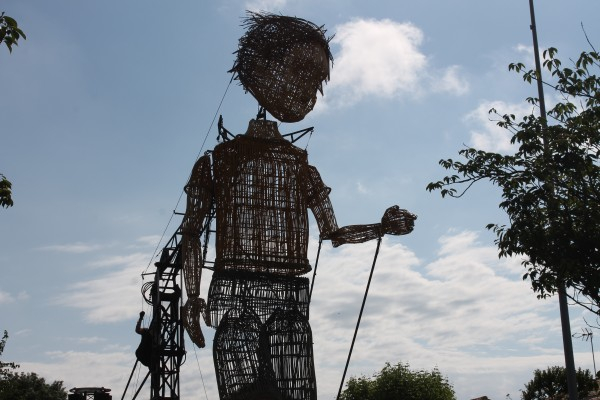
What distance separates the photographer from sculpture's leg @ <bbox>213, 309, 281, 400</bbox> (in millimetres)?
8484

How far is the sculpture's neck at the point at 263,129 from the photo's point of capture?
9.66m

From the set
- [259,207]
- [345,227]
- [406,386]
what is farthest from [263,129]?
[406,386]

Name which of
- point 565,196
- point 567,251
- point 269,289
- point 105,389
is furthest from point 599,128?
point 105,389

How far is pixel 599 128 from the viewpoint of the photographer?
843 centimetres

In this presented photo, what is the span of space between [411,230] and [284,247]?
1.58m

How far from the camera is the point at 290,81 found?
378 inches

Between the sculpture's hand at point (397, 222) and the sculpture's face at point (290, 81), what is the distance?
1.71 m

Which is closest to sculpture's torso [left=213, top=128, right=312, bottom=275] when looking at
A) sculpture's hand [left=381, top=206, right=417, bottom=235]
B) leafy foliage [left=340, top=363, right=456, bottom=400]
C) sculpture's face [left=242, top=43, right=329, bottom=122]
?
sculpture's face [left=242, top=43, right=329, bottom=122]

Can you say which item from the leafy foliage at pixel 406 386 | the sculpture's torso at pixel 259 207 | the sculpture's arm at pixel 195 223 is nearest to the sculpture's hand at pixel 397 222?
the sculpture's torso at pixel 259 207

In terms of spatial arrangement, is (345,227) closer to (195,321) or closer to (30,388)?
(195,321)

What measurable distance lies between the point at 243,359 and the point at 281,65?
3635mm

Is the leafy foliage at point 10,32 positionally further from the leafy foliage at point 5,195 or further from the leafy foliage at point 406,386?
the leafy foliage at point 406,386

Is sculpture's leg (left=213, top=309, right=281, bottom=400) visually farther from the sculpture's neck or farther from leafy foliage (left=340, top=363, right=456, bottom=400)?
leafy foliage (left=340, top=363, right=456, bottom=400)

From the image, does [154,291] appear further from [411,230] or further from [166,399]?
[411,230]
